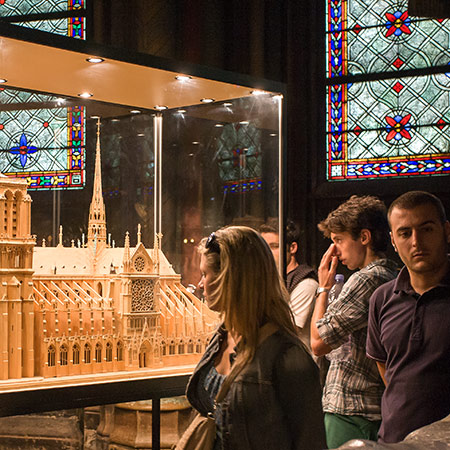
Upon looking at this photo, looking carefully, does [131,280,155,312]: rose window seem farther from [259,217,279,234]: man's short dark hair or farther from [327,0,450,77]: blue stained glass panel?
[327,0,450,77]: blue stained glass panel

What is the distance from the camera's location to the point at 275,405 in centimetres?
266

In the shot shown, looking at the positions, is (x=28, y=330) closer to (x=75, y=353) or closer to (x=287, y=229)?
(x=75, y=353)

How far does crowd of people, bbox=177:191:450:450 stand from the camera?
2.66 metres

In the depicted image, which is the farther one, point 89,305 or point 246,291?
point 89,305

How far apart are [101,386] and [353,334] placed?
5.58 feet

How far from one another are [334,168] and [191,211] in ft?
13.3

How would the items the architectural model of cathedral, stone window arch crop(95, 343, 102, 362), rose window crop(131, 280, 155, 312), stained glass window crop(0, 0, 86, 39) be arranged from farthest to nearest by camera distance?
1. stained glass window crop(0, 0, 86, 39)
2. rose window crop(131, 280, 155, 312)
3. stone window arch crop(95, 343, 102, 362)
4. the architectural model of cathedral

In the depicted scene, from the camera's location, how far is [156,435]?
17.5 ft

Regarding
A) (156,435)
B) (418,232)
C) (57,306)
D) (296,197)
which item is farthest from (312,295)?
(296,197)

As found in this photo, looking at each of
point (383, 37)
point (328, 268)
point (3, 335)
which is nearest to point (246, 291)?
point (328, 268)

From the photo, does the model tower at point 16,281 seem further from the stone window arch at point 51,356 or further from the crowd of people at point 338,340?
the crowd of people at point 338,340

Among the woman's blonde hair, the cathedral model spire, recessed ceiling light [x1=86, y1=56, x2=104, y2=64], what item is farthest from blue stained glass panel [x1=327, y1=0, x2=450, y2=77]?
the woman's blonde hair

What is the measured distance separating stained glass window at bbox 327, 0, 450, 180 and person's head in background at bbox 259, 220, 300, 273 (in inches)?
116

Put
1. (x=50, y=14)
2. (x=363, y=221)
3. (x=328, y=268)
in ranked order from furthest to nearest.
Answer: (x=50, y=14), (x=328, y=268), (x=363, y=221)
